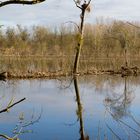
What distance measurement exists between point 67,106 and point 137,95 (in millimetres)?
2877

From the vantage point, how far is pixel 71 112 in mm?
8945

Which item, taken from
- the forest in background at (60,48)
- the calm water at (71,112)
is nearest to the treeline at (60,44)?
the forest in background at (60,48)

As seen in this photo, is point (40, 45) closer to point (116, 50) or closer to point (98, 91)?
point (116, 50)

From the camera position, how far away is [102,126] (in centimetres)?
747

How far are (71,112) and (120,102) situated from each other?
1609 millimetres

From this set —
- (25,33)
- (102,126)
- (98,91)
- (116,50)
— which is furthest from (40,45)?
(102,126)

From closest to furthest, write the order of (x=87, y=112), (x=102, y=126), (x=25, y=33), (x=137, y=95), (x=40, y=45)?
(x=102, y=126)
(x=87, y=112)
(x=137, y=95)
(x=40, y=45)
(x=25, y=33)

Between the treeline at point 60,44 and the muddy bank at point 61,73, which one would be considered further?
the treeline at point 60,44

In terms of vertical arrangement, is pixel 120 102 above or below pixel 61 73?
above

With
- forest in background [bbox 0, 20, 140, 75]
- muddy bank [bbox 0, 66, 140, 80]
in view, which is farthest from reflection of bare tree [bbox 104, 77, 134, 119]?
forest in background [bbox 0, 20, 140, 75]

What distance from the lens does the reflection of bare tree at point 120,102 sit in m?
8.48

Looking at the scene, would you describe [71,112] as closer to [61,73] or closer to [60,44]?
[61,73]

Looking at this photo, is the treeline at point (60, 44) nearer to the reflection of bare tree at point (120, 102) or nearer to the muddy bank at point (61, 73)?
the muddy bank at point (61, 73)

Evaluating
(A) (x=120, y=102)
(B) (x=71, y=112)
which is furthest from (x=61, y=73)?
(B) (x=71, y=112)
